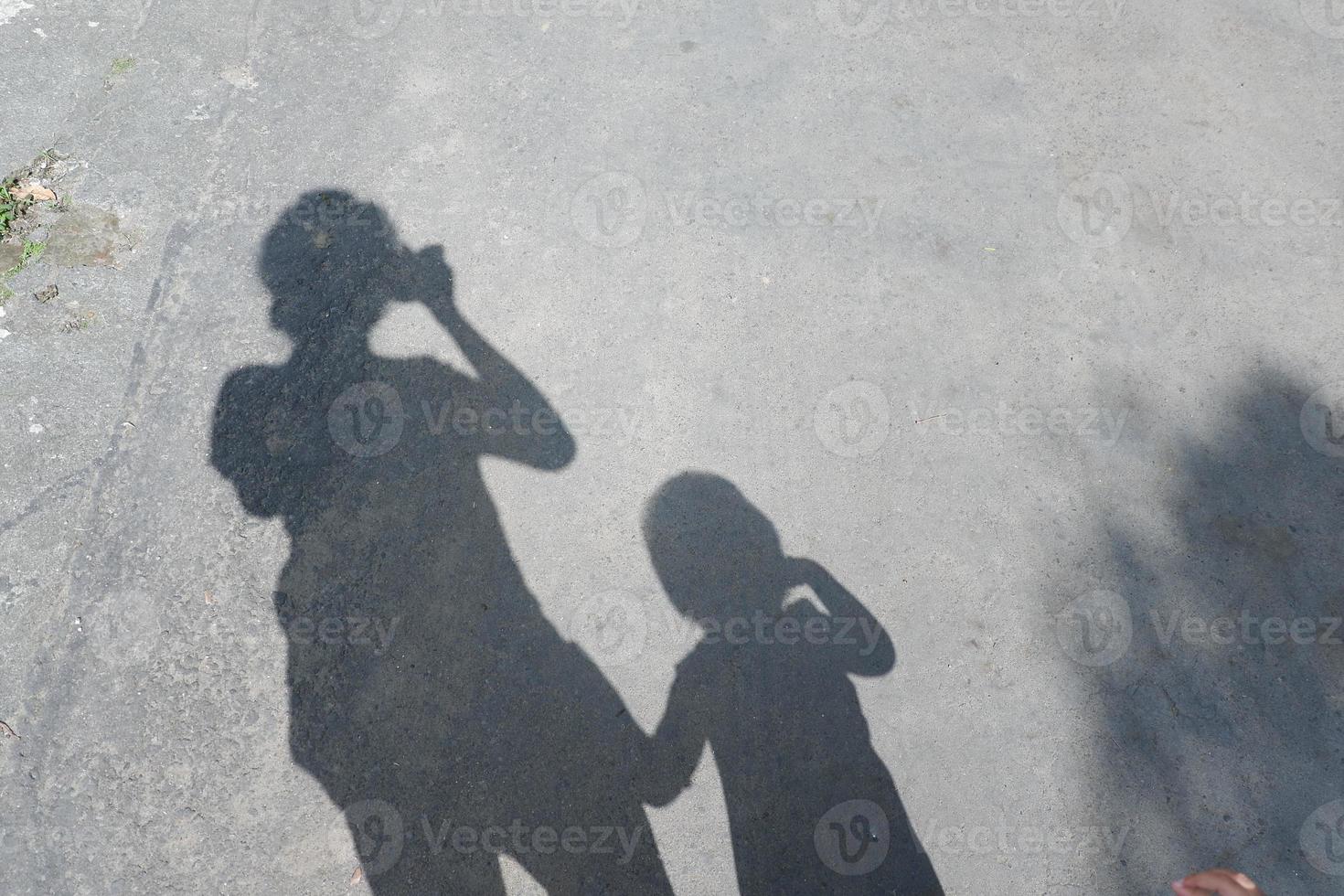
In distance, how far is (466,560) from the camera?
194 inches

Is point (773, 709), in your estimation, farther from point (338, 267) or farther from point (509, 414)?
point (338, 267)

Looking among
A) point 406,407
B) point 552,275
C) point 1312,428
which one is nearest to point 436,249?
point 552,275

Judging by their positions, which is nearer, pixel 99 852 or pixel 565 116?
pixel 99 852

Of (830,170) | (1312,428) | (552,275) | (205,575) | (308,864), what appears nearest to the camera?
(308,864)

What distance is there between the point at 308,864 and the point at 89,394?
318cm

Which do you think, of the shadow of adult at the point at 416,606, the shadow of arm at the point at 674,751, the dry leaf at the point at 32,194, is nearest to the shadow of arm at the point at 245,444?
the shadow of adult at the point at 416,606

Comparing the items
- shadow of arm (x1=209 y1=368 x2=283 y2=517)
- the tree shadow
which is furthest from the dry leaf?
the tree shadow

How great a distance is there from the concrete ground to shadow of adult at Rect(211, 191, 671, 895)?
54 millimetres

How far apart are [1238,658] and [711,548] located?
2.92 metres

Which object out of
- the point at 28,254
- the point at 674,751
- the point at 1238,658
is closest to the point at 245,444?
the point at 28,254

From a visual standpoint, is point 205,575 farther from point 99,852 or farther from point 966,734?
point 966,734

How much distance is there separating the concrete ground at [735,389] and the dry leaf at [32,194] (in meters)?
0.10

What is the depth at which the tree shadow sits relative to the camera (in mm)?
4340

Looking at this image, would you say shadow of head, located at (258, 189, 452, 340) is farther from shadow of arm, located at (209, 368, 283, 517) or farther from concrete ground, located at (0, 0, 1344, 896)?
shadow of arm, located at (209, 368, 283, 517)
